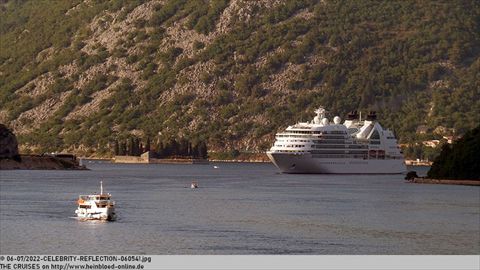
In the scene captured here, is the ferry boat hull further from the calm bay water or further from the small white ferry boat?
the calm bay water

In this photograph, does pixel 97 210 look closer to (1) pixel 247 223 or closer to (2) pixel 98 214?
(2) pixel 98 214

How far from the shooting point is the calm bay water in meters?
104

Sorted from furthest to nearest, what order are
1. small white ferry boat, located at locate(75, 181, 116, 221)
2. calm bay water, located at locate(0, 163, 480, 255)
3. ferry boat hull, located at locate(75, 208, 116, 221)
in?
small white ferry boat, located at locate(75, 181, 116, 221) → ferry boat hull, located at locate(75, 208, 116, 221) → calm bay water, located at locate(0, 163, 480, 255)

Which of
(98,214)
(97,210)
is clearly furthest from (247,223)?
(97,210)

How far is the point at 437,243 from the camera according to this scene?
361 feet

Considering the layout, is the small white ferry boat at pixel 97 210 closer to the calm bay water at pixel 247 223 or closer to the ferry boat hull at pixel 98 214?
the ferry boat hull at pixel 98 214

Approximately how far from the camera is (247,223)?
125m

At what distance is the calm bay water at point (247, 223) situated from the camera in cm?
10381

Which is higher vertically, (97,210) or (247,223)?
(97,210)

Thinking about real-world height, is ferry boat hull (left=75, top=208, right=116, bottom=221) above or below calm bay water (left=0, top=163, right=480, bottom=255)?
above

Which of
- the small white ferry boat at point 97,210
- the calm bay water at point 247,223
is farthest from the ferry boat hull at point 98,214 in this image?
the calm bay water at point 247,223

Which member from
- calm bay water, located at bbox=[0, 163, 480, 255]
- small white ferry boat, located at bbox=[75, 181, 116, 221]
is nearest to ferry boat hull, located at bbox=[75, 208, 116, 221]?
small white ferry boat, located at bbox=[75, 181, 116, 221]

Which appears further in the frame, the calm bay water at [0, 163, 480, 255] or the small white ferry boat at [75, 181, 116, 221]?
the small white ferry boat at [75, 181, 116, 221]

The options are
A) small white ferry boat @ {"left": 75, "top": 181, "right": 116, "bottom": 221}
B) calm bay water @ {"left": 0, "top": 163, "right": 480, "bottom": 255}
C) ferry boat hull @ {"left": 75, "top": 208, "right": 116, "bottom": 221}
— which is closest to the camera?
calm bay water @ {"left": 0, "top": 163, "right": 480, "bottom": 255}
